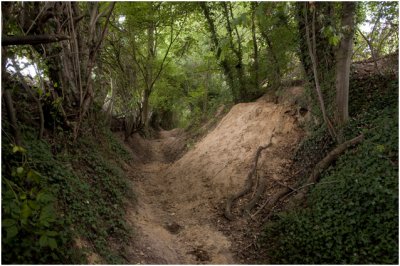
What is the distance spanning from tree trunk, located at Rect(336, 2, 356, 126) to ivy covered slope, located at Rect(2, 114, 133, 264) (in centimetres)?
522

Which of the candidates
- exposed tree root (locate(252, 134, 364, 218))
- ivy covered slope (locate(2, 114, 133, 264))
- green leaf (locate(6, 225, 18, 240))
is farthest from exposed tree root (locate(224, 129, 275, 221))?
green leaf (locate(6, 225, 18, 240))

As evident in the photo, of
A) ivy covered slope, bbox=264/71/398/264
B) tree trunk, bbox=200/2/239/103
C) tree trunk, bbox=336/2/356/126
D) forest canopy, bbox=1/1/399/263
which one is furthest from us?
tree trunk, bbox=200/2/239/103

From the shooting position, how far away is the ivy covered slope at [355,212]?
4438 millimetres

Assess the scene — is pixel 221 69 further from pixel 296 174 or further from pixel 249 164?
pixel 296 174

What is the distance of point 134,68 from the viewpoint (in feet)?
44.8

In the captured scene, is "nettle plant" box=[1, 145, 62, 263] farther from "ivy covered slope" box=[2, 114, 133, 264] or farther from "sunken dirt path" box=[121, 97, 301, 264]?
"sunken dirt path" box=[121, 97, 301, 264]

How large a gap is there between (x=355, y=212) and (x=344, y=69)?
338 centimetres

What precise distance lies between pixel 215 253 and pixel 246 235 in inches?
31.2

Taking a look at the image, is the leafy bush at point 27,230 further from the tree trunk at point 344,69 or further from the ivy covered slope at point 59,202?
the tree trunk at point 344,69

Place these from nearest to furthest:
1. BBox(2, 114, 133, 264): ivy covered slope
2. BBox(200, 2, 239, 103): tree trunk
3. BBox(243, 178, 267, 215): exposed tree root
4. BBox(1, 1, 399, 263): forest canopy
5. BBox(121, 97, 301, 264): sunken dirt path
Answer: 1. BBox(2, 114, 133, 264): ivy covered slope
2. BBox(1, 1, 399, 263): forest canopy
3. BBox(121, 97, 301, 264): sunken dirt path
4. BBox(243, 178, 267, 215): exposed tree root
5. BBox(200, 2, 239, 103): tree trunk

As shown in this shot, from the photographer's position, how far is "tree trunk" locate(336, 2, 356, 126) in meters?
6.52

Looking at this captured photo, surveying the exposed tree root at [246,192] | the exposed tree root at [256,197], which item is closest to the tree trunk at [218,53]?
the exposed tree root at [246,192]

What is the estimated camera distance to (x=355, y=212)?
486cm

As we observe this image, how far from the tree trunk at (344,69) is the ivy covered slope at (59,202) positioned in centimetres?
522
